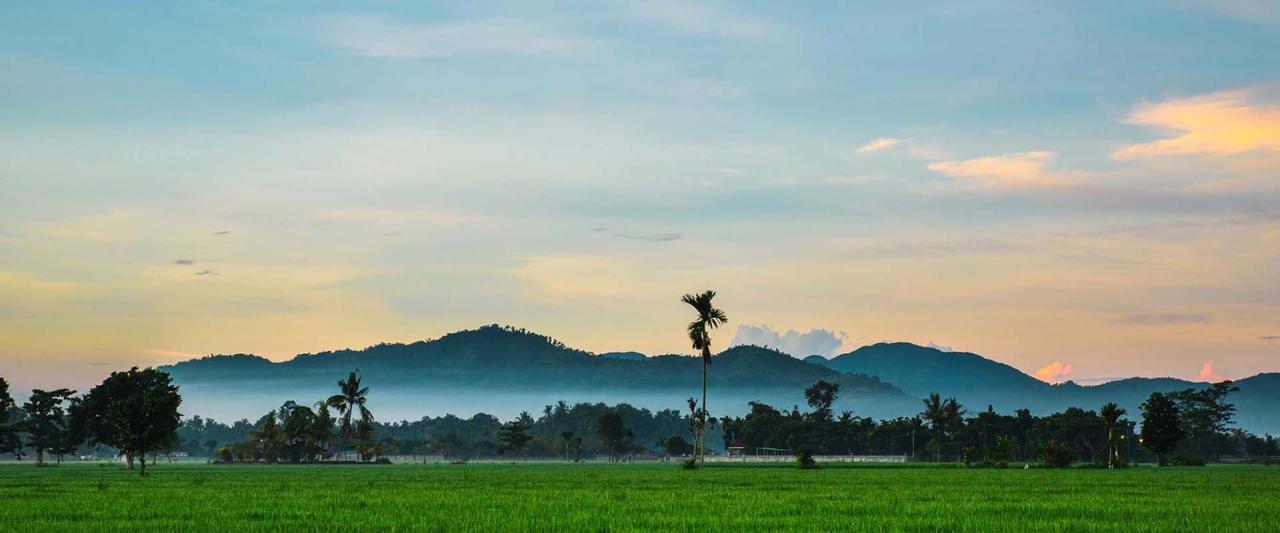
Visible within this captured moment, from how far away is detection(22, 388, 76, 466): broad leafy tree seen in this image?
13638cm

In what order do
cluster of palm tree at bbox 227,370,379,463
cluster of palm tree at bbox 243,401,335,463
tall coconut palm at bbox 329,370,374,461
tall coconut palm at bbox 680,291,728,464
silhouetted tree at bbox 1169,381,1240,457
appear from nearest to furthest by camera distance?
tall coconut palm at bbox 680,291,728,464 → cluster of palm tree at bbox 243,401,335,463 → cluster of palm tree at bbox 227,370,379,463 → tall coconut palm at bbox 329,370,374,461 → silhouetted tree at bbox 1169,381,1240,457

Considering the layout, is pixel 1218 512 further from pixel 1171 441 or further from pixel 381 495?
pixel 1171 441

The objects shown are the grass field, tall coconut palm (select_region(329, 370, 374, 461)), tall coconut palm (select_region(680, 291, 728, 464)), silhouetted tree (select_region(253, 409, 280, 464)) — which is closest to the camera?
the grass field

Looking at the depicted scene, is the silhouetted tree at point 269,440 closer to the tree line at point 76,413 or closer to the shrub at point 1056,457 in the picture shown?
the tree line at point 76,413

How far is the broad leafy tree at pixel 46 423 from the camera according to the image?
13638cm

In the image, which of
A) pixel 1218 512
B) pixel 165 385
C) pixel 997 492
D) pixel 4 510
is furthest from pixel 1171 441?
pixel 4 510

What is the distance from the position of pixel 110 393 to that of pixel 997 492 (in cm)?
10903

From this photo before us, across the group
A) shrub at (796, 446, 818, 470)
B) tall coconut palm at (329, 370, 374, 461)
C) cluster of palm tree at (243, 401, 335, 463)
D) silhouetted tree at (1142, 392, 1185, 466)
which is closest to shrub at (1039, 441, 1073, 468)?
silhouetted tree at (1142, 392, 1185, 466)

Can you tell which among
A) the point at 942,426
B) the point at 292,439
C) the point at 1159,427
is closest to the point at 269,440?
the point at 292,439

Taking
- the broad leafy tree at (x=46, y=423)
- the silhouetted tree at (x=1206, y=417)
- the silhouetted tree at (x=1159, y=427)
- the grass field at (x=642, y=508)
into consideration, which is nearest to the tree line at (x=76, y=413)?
the broad leafy tree at (x=46, y=423)

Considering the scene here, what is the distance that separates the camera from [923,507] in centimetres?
4034

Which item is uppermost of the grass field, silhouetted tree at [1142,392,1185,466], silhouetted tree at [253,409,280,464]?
silhouetted tree at [1142,392,1185,466]

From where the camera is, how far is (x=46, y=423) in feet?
457

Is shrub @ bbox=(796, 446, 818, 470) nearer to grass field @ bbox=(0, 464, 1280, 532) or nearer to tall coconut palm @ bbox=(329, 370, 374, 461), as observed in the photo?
grass field @ bbox=(0, 464, 1280, 532)
